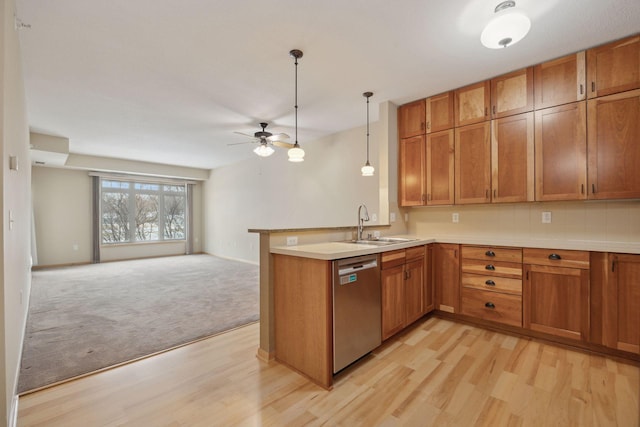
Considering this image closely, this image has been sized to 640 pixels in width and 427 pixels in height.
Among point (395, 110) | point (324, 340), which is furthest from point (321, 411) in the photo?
point (395, 110)

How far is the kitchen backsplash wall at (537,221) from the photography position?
254 centimetres

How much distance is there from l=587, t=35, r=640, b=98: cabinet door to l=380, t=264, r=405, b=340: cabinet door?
2383 mm

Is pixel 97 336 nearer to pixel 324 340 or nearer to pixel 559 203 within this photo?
pixel 324 340

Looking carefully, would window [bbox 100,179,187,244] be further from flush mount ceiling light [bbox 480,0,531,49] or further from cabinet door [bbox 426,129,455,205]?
flush mount ceiling light [bbox 480,0,531,49]

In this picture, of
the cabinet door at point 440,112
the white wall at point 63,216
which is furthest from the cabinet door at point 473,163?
the white wall at point 63,216

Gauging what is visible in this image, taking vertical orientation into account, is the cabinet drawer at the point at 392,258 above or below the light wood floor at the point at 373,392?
above

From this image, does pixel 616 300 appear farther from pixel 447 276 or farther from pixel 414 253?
pixel 414 253

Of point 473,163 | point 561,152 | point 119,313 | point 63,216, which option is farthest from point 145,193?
point 561,152

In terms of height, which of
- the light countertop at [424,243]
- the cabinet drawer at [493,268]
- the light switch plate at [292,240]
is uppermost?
the light switch plate at [292,240]

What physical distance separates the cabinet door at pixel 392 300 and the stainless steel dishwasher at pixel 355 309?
9cm

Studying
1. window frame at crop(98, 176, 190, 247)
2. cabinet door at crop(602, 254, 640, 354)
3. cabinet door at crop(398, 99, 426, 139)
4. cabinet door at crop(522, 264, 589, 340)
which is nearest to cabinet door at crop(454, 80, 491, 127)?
cabinet door at crop(398, 99, 426, 139)

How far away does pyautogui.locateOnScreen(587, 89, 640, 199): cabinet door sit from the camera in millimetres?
2303

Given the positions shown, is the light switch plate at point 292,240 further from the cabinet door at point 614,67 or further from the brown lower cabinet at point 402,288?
the cabinet door at point 614,67

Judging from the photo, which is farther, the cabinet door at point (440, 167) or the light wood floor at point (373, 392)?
the cabinet door at point (440, 167)
